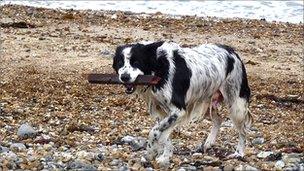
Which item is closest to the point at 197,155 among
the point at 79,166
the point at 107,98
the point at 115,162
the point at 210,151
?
the point at 210,151

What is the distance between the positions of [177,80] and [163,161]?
90 centimetres

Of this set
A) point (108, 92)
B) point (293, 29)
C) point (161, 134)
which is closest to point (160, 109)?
point (161, 134)

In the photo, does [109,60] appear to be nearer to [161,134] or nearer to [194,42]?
[194,42]

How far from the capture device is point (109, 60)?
55.6ft

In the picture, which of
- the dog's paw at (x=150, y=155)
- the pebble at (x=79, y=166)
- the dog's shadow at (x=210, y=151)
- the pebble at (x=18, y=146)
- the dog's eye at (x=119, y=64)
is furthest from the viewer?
the dog's shadow at (x=210, y=151)

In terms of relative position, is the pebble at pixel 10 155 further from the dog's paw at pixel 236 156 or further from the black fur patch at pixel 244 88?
the black fur patch at pixel 244 88

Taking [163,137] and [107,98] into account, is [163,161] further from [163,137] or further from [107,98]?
[107,98]

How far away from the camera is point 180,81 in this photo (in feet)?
26.7

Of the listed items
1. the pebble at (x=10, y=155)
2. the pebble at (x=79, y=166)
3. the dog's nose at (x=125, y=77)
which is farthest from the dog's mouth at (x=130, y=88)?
the pebble at (x=10, y=155)

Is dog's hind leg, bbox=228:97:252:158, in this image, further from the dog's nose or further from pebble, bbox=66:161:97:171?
pebble, bbox=66:161:97:171

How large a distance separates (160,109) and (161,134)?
0.31m

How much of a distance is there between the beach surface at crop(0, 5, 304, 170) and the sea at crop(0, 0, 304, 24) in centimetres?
467

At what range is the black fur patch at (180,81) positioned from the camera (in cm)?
810

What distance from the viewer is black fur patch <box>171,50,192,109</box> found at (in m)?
8.10
